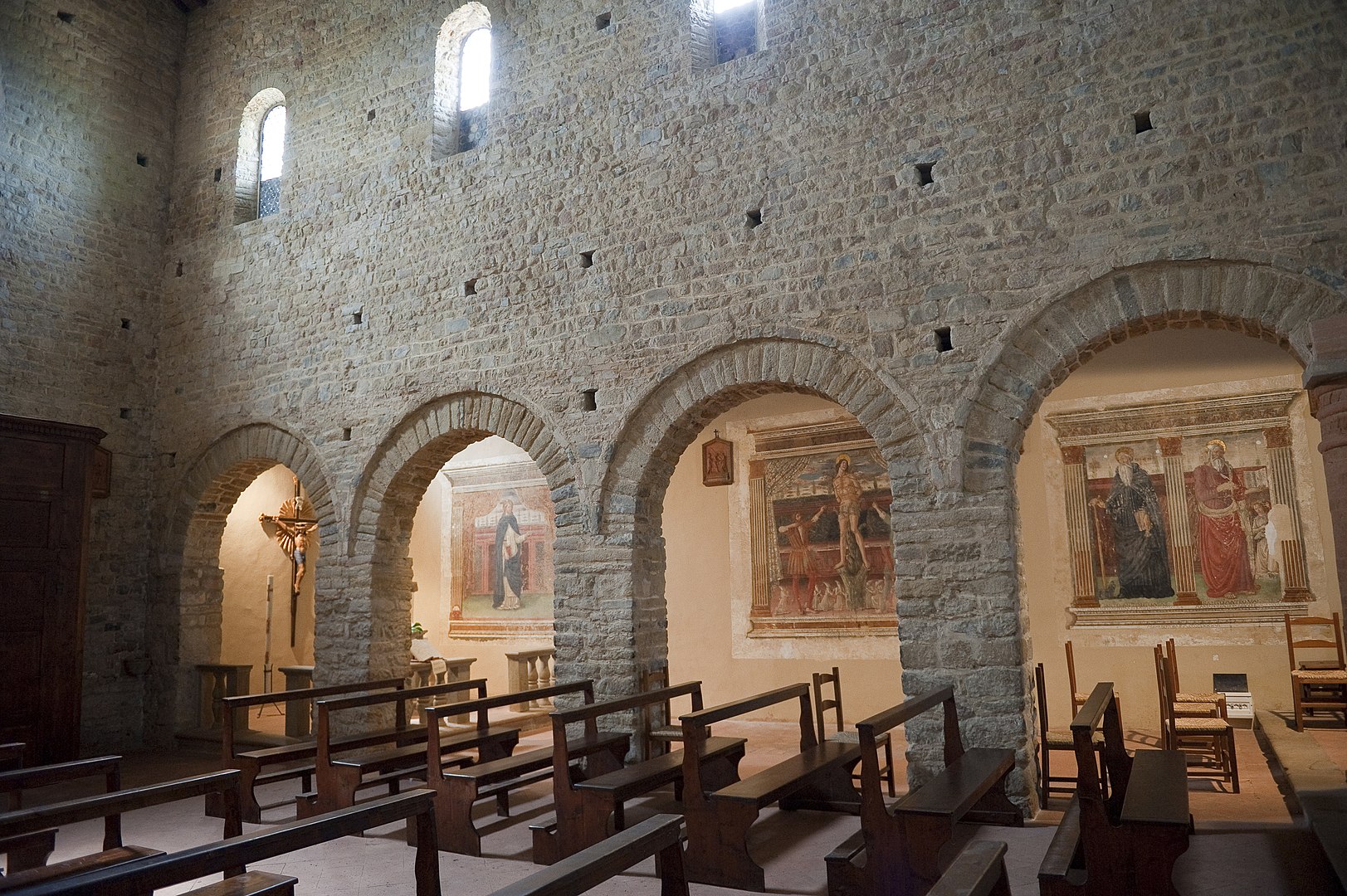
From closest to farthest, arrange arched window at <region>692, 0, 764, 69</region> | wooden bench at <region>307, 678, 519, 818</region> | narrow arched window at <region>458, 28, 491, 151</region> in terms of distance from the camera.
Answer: wooden bench at <region>307, 678, 519, 818</region> < arched window at <region>692, 0, 764, 69</region> < narrow arched window at <region>458, 28, 491, 151</region>

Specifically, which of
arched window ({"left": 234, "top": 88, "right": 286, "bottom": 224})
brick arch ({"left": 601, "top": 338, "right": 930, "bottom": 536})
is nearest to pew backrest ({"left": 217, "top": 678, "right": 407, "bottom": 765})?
brick arch ({"left": 601, "top": 338, "right": 930, "bottom": 536})

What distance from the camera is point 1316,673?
26.0 feet

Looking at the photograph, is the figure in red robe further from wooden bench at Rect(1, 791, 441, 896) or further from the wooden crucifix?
the wooden crucifix

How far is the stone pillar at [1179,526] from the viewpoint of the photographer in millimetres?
9164

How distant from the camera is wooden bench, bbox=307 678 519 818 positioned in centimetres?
623

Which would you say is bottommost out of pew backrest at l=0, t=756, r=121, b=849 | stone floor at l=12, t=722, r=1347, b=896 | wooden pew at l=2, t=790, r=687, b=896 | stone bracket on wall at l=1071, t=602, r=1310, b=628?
stone floor at l=12, t=722, r=1347, b=896

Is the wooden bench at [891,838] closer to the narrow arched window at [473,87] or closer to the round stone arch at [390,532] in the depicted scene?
the round stone arch at [390,532]

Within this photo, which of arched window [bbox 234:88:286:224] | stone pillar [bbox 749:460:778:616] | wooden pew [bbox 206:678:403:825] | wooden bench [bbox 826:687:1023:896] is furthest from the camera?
stone pillar [bbox 749:460:778:616]

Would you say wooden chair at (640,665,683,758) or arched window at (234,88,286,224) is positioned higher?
arched window at (234,88,286,224)

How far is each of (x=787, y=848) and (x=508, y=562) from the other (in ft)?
25.9

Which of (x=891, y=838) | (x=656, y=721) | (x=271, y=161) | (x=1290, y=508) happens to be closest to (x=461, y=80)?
(x=271, y=161)

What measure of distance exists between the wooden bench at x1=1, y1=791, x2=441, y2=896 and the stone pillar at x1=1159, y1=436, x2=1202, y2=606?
322 inches

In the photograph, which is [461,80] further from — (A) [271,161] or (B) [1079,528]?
(B) [1079,528]

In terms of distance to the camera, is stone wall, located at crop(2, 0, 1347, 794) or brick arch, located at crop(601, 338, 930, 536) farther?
brick arch, located at crop(601, 338, 930, 536)
